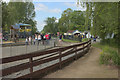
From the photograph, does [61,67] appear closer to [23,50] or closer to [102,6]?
[23,50]

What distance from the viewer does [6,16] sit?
103ft

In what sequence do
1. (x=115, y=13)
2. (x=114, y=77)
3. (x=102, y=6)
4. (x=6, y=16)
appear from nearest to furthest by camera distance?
(x=114, y=77) → (x=115, y=13) → (x=102, y=6) → (x=6, y=16)

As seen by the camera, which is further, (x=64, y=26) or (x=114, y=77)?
(x=64, y=26)

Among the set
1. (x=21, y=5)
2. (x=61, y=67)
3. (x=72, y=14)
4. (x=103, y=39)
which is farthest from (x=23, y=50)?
(x=72, y=14)

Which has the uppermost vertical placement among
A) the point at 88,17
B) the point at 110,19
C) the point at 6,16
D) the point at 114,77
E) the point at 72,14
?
the point at 72,14

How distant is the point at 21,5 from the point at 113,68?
6046cm

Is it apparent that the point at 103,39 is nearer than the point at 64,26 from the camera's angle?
Yes

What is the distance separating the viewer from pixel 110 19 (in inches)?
458

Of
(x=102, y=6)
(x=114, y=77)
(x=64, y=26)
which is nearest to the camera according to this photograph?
(x=114, y=77)

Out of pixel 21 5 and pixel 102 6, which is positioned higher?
pixel 21 5

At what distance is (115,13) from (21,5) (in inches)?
2205

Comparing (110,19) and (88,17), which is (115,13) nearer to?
(110,19)

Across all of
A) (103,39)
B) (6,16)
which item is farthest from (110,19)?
(6,16)

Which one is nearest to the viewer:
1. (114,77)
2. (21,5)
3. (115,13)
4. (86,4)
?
(114,77)
